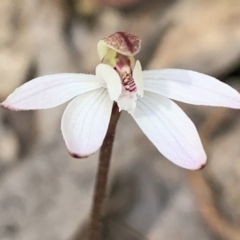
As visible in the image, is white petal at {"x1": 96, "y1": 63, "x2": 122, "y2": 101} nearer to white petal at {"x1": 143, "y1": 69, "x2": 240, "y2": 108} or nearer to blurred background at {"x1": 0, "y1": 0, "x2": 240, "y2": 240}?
white petal at {"x1": 143, "y1": 69, "x2": 240, "y2": 108}

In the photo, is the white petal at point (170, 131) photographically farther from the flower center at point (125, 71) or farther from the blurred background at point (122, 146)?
the blurred background at point (122, 146)

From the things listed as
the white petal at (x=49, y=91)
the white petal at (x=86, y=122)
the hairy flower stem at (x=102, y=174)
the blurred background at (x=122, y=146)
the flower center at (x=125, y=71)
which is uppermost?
the white petal at (x=49, y=91)

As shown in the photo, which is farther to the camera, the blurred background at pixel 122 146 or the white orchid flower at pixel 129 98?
the blurred background at pixel 122 146

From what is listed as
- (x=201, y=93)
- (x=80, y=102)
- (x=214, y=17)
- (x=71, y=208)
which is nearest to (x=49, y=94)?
(x=80, y=102)

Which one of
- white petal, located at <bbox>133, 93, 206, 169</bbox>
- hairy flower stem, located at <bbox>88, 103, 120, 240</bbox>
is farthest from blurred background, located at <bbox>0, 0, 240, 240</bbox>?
white petal, located at <bbox>133, 93, 206, 169</bbox>

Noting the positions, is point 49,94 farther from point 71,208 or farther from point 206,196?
point 206,196

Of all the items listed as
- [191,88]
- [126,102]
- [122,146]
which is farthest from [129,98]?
[122,146]

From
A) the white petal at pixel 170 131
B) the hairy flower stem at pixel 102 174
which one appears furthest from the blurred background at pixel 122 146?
the white petal at pixel 170 131
